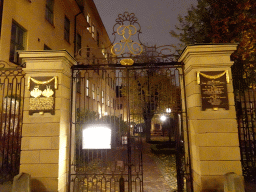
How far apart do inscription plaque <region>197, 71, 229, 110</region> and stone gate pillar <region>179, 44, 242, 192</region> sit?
0.32ft

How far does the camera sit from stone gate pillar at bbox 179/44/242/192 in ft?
15.8

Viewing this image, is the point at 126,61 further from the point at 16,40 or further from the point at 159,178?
the point at 16,40

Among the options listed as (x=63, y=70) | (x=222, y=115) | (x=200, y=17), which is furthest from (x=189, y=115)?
(x=200, y=17)

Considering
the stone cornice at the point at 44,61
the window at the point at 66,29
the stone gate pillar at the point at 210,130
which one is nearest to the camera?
the stone gate pillar at the point at 210,130

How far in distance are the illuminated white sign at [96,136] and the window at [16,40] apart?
269 inches

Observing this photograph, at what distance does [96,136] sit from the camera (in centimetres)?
594

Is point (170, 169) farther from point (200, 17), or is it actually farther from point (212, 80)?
point (200, 17)

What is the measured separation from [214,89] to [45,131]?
16.5 feet

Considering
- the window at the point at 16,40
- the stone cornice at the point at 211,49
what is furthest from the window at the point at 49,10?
the stone cornice at the point at 211,49

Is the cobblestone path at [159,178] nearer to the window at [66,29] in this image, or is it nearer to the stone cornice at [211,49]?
the stone cornice at [211,49]

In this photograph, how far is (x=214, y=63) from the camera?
17.0 feet

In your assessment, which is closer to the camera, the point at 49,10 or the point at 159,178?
the point at 159,178

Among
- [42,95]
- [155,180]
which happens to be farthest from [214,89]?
[42,95]

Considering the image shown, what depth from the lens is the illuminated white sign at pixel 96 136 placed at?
5.89 metres
